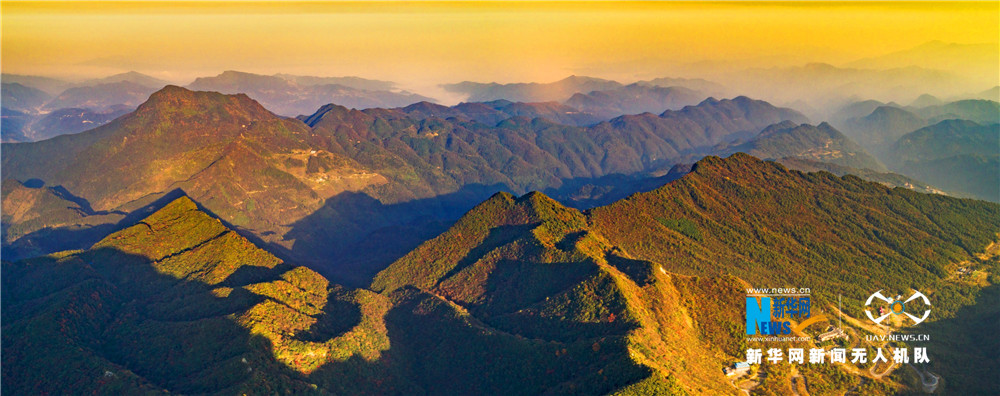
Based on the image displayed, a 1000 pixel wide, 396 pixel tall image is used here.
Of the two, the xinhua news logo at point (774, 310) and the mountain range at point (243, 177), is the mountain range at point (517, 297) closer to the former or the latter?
the xinhua news logo at point (774, 310)

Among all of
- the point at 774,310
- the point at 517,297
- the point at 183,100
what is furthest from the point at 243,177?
the point at 774,310

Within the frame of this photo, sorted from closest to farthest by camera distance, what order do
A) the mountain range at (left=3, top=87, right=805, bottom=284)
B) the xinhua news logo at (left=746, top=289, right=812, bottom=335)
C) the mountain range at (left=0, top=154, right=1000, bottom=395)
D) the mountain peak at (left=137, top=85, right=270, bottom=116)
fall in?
the mountain range at (left=0, top=154, right=1000, bottom=395)
the xinhua news logo at (left=746, top=289, right=812, bottom=335)
the mountain range at (left=3, top=87, right=805, bottom=284)
the mountain peak at (left=137, top=85, right=270, bottom=116)

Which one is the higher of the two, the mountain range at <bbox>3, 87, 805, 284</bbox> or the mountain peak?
A: the mountain peak

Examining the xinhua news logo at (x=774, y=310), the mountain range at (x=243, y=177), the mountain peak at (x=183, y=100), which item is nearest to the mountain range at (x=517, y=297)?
the xinhua news logo at (x=774, y=310)

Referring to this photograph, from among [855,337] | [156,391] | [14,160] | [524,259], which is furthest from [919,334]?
[14,160]

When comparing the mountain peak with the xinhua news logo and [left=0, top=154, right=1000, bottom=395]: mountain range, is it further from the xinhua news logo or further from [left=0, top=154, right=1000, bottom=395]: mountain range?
the xinhua news logo

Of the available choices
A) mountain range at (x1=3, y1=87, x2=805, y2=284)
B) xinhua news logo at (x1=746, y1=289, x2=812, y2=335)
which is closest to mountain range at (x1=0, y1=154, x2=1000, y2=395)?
xinhua news logo at (x1=746, y1=289, x2=812, y2=335)

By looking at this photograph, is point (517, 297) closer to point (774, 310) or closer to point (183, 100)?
point (774, 310)

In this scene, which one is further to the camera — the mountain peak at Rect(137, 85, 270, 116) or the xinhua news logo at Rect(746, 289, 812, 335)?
the mountain peak at Rect(137, 85, 270, 116)

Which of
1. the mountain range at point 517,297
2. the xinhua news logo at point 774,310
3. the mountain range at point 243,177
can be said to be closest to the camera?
the mountain range at point 517,297
